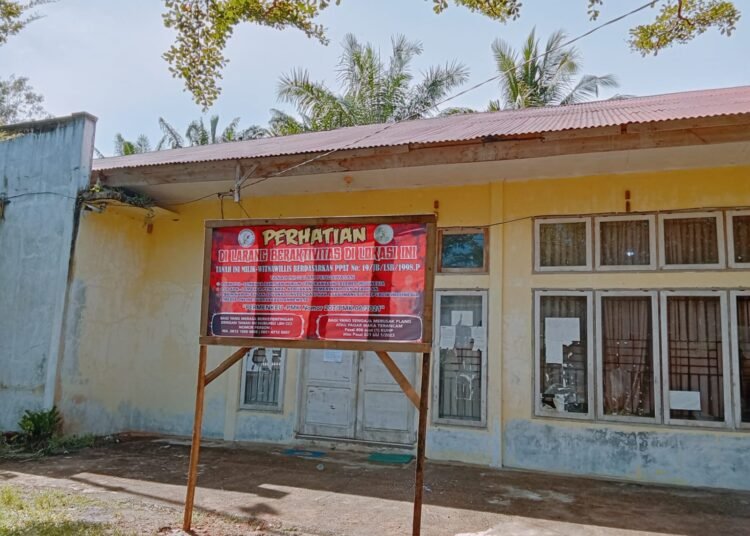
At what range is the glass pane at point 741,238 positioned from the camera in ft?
20.8

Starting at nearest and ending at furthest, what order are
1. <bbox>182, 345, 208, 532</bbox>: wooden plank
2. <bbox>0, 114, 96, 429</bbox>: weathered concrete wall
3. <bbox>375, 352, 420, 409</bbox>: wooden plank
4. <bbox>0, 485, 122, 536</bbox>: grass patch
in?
<bbox>375, 352, 420, 409</bbox>: wooden plank → <bbox>0, 485, 122, 536</bbox>: grass patch → <bbox>182, 345, 208, 532</bbox>: wooden plank → <bbox>0, 114, 96, 429</bbox>: weathered concrete wall

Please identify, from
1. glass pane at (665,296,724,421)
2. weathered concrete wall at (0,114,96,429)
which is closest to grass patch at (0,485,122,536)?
weathered concrete wall at (0,114,96,429)

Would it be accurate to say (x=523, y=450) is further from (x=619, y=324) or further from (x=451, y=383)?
(x=619, y=324)

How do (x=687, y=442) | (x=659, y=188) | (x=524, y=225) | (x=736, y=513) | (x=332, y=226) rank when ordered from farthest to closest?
(x=524, y=225)
(x=659, y=188)
(x=687, y=442)
(x=736, y=513)
(x=332, y=226)

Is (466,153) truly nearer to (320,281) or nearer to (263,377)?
(320,281)

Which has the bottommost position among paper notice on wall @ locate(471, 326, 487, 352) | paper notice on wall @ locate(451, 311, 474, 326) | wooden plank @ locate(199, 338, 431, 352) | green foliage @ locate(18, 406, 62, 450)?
green foliage @ locate(18, 406, 62, 450)

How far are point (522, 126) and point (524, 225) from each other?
3.91 ft

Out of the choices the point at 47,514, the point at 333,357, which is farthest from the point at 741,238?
the point at 47,514

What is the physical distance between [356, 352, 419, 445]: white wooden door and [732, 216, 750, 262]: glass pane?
153 inches

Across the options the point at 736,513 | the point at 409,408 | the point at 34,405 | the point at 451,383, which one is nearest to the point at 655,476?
the point at 736,513

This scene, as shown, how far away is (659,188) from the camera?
669 centimetres

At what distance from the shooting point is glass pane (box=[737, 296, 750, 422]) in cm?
611

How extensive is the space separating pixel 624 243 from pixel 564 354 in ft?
4.81

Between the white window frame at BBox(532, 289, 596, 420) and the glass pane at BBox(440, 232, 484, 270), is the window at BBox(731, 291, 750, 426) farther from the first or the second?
the glass pane at BBox(440, 232, 484, 270)
